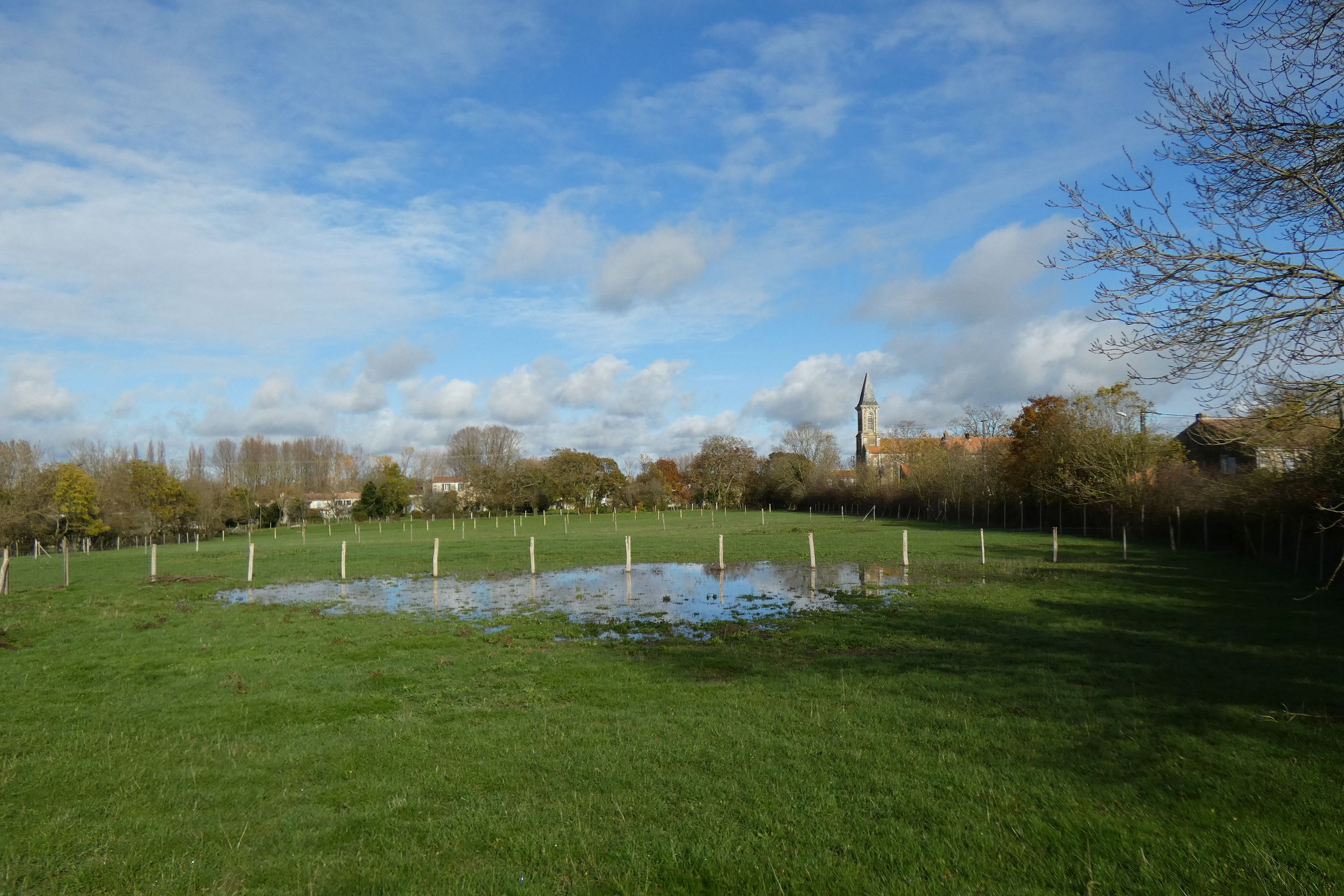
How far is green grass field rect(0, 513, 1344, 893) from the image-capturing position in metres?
4.75

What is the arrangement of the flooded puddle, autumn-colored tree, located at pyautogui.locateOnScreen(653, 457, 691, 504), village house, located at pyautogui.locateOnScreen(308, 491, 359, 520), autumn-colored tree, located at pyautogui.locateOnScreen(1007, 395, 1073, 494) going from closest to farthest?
1. the flooded puddle
2. autumn-colored tree, located at pyautogui.locateOnScreen(1007, 395, 1073, 494)
3. village house, located at pyautogui.locateOnScreen(308, 491, 359, 520)
4. autumn-colored tree, located at pyautogui.locateOnScreen(653, 457, 691, 504)

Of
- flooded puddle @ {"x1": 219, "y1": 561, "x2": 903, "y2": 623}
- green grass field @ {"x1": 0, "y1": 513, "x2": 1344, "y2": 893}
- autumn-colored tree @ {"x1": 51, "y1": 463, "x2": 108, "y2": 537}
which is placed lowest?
flooded puddle @ {"x1": 219, "y1": 561, "x2": 903, "y2": 623}

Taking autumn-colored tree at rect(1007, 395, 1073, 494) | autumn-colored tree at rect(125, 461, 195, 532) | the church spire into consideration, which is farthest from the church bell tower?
autumn-colored tree at rect(125, 461, 195, 532)

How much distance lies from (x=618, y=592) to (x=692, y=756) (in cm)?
1504

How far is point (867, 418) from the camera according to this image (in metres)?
122

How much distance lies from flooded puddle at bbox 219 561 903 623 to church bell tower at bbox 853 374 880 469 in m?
Answer: 95.5

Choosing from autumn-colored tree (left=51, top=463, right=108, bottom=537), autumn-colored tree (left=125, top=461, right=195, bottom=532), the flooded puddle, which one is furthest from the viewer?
autumn-colored tree (left=125, top=461, right=195, bottom=532)

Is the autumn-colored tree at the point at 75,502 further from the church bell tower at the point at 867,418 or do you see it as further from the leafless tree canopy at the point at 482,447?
the church bell tower at the point at 867,418

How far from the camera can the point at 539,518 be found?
76.2m

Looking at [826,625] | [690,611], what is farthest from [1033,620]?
[690,611]

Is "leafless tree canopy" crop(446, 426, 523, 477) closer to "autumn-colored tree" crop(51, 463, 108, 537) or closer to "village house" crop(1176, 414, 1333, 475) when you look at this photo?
"autumn-colored tree" crop(51, 463, 108, 537)

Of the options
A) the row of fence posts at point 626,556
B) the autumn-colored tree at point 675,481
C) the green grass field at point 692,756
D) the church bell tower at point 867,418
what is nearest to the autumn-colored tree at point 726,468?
the autumn-colored tree at point 675,481

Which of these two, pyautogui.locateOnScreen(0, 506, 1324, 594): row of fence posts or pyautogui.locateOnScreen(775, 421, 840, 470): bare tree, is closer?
pyautogui.locateOnScreen(0, 506, 1324, 594): row of fence posts

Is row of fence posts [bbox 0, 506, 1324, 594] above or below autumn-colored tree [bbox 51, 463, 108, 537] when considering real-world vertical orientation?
below
